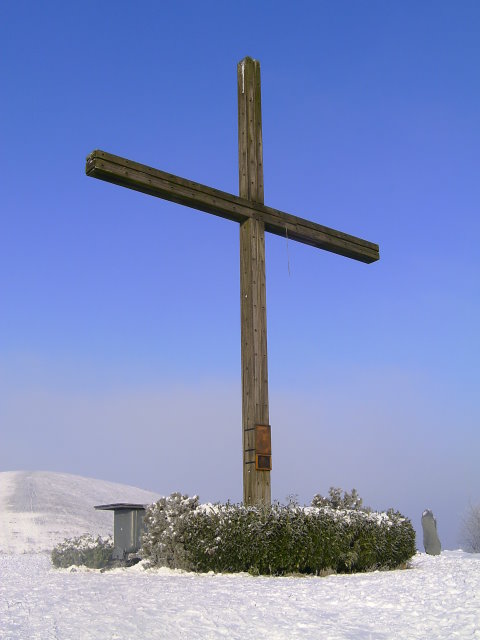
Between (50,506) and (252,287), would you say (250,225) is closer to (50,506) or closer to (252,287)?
(252,287)

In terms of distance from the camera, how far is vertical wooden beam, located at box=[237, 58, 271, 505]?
12.0m

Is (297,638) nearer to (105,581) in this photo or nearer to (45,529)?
(105,581)

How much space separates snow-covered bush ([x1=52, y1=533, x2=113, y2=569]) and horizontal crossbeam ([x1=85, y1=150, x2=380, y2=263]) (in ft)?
23.5

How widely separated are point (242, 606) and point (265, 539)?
3209 millimetres

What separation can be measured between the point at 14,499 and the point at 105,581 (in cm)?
1697

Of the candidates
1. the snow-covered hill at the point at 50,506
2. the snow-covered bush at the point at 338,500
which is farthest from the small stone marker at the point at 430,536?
the snow-covered hill at the point at 50,506

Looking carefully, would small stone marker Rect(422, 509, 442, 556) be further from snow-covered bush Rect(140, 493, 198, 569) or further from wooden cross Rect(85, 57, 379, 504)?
snow-covered bush Rect(140, 493, 198, 569)

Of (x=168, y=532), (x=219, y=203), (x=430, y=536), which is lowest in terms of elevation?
(x=430, y=536)

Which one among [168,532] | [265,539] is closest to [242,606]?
[265,539]

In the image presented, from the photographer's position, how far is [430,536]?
15914 millimetres

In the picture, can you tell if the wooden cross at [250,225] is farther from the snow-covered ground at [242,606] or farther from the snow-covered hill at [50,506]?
the snow-covered hill at [50,506]

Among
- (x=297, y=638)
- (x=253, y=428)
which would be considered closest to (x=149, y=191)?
(x=253, y=428)

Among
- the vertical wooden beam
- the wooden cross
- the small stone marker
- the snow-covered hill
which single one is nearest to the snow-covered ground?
the vertical wooden beam

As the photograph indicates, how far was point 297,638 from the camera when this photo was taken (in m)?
6.57
